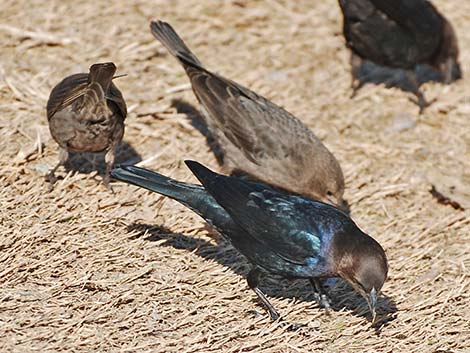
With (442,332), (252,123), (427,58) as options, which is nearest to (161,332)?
(442,332)

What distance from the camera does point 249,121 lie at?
28.1 feet

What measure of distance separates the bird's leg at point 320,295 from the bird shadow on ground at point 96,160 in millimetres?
2130

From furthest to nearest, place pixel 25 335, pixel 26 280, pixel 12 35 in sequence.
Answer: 1. pixel 12 35
2. pixel 26 280
3. pixel 25 335

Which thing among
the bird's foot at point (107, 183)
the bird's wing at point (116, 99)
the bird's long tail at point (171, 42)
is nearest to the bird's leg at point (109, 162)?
the bird's foot at point (107, 183)

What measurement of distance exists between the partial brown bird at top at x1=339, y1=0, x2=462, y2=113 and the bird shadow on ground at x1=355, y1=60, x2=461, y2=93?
0.57ft

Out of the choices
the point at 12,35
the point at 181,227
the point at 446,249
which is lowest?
the point at 446,249

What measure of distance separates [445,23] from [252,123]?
3.14 meters

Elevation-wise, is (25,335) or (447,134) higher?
(25,335)

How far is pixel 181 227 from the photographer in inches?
301

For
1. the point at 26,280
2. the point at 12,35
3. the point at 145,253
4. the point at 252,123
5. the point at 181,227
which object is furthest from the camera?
the point at 12,35

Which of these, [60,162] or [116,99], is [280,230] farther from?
[60,162]

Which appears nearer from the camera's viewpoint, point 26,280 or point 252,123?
point 26,280

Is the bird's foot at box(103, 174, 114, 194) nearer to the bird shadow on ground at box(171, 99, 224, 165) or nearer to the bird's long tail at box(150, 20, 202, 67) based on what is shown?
the bird shadow on ground at box(171, 99, 224, 165)

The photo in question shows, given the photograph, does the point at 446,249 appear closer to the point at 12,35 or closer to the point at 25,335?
the point at 25,335
